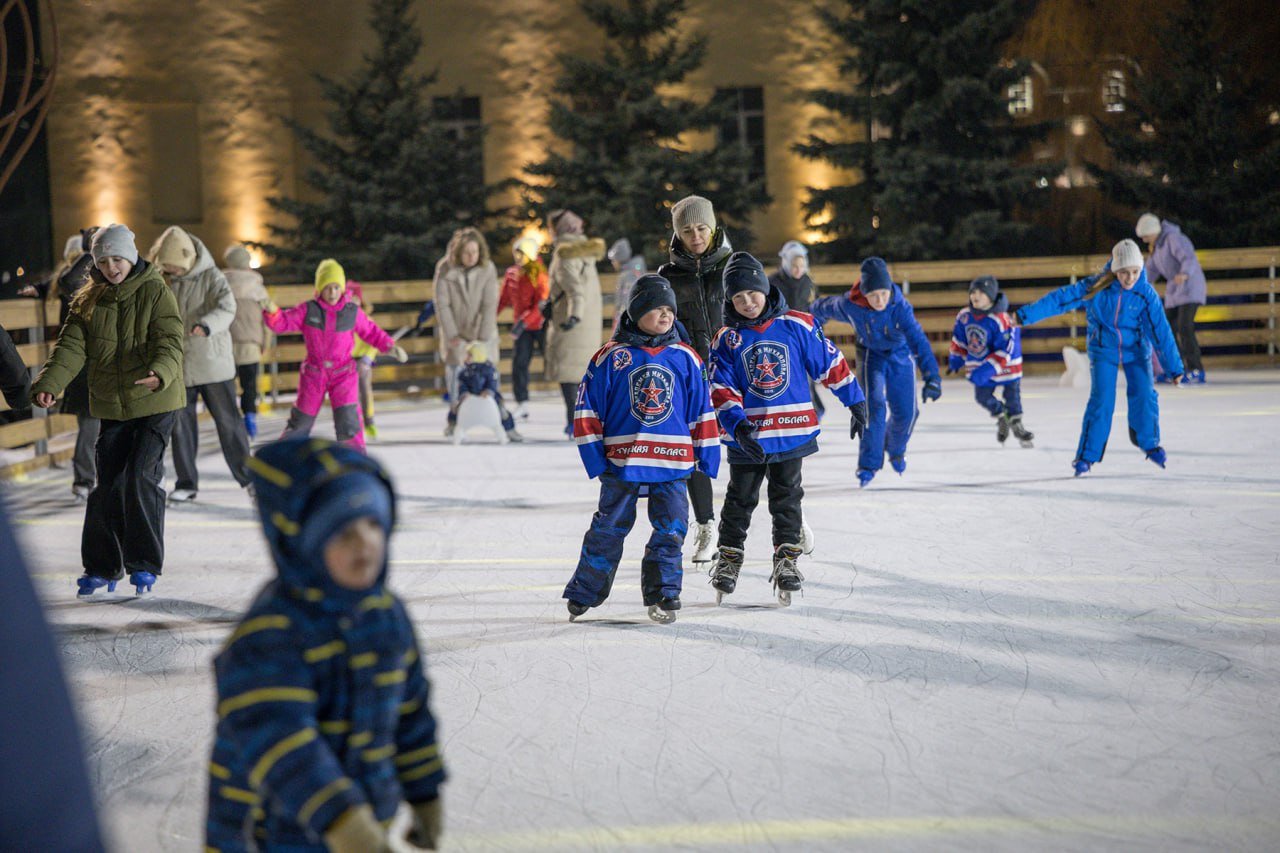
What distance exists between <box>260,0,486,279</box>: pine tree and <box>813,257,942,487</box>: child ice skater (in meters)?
12.1

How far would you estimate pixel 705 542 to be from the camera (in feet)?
21.3

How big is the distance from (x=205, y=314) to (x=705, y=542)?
11.4 ft

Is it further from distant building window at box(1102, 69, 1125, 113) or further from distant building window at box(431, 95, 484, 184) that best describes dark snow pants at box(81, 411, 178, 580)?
distant building window at box(1102, 69, 1125, 113)

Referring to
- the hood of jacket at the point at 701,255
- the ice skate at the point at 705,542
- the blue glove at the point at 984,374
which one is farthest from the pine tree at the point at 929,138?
the hood of jacket at the point at 701,255

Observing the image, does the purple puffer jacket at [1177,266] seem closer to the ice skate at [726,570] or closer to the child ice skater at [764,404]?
the child ice skater at [764,404]

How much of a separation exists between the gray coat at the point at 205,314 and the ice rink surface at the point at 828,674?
0.83 m

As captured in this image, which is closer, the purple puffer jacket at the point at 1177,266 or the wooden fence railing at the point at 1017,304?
the purple puffer jacket at the point at 1177,266

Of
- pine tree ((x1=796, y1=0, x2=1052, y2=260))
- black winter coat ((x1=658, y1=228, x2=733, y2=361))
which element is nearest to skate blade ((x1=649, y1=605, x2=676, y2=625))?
black winter coat ((x1=658, y1=228, x2=733, y2=361))

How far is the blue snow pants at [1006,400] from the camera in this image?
34.4 ft

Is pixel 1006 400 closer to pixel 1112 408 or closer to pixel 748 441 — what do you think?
pixel 1112 408

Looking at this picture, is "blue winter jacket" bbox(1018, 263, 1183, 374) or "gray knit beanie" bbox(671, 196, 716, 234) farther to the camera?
"blue winter jacket" bbox(1018, 263, 1183, 374)

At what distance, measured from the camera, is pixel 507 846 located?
118 inches

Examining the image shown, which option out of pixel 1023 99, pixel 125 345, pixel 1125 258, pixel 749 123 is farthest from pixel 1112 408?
pixel 749 123

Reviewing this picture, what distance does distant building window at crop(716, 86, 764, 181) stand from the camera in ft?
74.3
